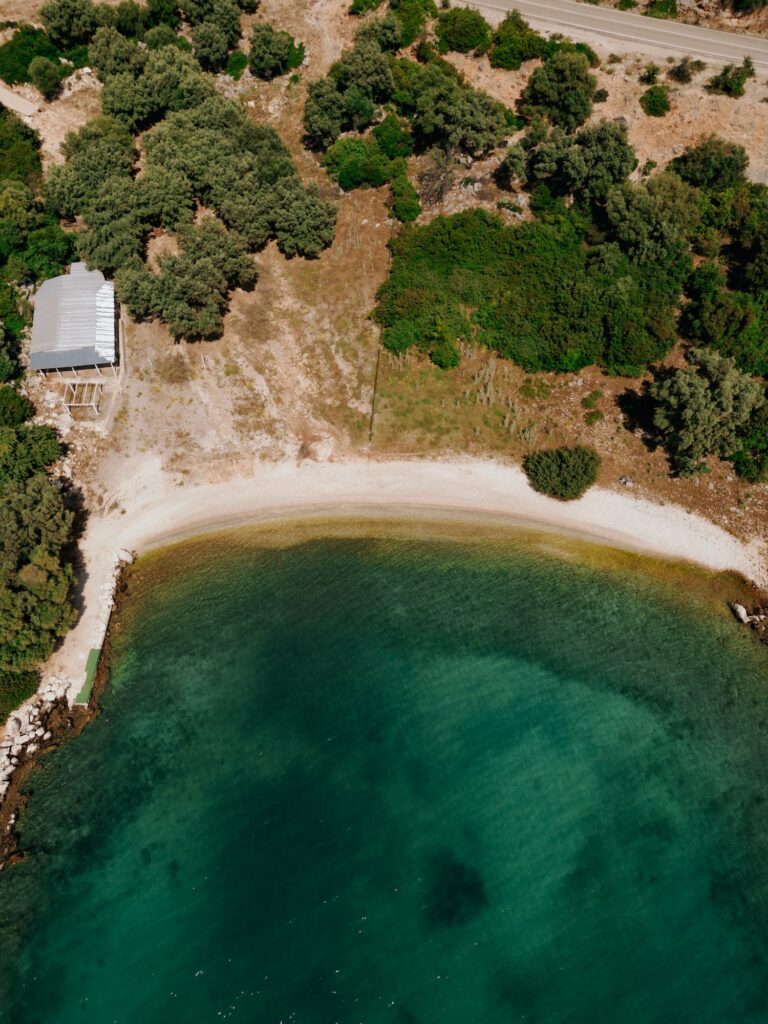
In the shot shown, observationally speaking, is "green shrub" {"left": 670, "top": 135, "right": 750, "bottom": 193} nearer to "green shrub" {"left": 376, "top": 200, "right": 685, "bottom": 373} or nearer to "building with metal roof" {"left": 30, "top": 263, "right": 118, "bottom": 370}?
"green shrub" {"left": 376, "top": 200, "right": 685, "bottom": 373}

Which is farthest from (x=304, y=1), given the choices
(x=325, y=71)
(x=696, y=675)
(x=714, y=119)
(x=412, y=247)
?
(x=696, y=675)

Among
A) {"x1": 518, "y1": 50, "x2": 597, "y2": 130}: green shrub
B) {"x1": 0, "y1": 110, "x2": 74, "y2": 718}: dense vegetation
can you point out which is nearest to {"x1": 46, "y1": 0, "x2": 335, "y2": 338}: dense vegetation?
{"x1": 0, "y1": 110, "x2": 74, "y2": 718}: dense vegetation

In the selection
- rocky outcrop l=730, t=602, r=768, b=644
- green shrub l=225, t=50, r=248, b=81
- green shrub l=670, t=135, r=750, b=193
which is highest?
green shrub l=225, t=50, r=248, b=81

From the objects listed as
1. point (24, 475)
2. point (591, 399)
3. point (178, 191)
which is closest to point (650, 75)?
point (591, 399)

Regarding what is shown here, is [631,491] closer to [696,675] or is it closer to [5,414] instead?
[696,675]

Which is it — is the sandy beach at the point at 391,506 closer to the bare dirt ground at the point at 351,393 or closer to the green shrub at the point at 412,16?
the bare dirt ground at the point at 351,393

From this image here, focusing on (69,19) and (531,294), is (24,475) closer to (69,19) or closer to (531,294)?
(531,294)
